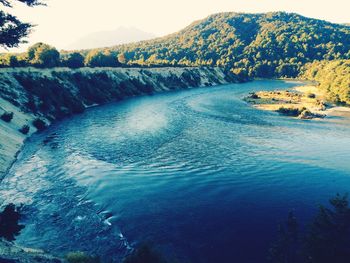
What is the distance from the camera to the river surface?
28375 mm

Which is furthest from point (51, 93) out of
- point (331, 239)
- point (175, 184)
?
point (331, 239)

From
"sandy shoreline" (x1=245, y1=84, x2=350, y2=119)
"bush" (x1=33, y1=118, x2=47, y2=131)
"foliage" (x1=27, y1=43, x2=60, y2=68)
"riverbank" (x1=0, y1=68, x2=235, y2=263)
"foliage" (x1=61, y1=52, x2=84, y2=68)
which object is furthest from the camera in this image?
"foliage" (x1=61, y1=52, x2=84, y2=68)

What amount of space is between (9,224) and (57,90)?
72.2 metres

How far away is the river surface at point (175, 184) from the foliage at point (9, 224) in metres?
0.90

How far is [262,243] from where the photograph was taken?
92.2ft

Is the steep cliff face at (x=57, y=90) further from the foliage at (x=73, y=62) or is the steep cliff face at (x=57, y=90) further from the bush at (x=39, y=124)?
the foliage at (x=73, y=62)

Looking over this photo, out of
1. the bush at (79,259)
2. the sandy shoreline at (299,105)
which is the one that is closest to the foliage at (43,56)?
the sandy shoreline at (299,105)

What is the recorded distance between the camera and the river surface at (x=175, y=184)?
2838 centimetres

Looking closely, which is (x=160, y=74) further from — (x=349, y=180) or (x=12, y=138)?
(x=349, y=180)

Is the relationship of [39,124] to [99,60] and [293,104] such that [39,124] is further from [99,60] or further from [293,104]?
[99,60]

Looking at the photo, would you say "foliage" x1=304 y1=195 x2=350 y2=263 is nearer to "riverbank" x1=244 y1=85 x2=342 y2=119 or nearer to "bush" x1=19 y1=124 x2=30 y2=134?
"bush" x1=19 y1=124 x2=30 y2=134

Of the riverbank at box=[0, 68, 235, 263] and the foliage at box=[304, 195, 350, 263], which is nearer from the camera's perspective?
the foliage at box=[304, 195, 350, 263]

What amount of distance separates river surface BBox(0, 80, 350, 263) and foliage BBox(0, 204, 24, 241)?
0.90 m

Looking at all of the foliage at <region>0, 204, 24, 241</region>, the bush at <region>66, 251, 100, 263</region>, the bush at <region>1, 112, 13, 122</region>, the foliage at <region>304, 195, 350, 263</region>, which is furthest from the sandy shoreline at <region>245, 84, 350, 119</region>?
the foliage at <region>0, 204, 24, 241</region>
